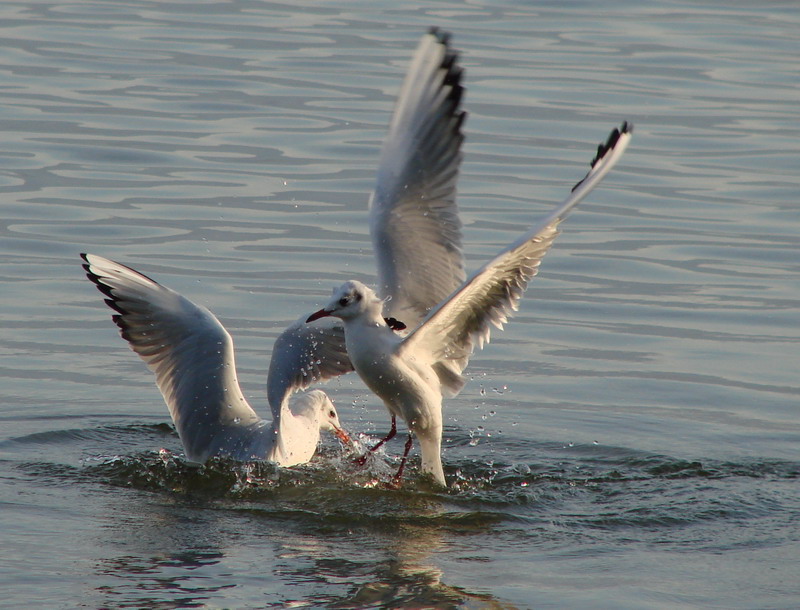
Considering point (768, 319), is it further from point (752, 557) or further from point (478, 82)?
point (478, 82)

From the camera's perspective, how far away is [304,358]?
29.6 feet

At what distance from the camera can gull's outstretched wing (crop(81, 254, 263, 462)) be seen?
28.5 feet

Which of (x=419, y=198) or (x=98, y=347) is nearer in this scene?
(x=419, y=198)

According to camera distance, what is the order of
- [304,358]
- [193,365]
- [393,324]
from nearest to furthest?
[393,324] < [193,365] < [304,358]

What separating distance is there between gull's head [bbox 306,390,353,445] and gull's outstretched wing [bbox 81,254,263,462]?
0.68 metres

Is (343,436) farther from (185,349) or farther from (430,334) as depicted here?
(430,334)

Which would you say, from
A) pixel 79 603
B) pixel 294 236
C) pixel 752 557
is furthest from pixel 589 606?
pixel 294 236

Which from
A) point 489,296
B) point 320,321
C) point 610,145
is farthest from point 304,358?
point 610,145

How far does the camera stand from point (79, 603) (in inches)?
249

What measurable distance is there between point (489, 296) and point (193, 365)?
5.48 ft

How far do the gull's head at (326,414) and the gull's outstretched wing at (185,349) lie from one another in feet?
2.23

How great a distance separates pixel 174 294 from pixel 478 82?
9777mm

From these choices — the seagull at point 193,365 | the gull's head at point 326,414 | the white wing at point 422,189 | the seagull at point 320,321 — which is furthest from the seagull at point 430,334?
the gull's head at point 326,414

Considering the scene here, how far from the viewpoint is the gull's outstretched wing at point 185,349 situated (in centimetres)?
870
